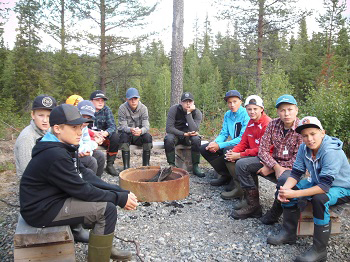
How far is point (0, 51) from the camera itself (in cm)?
1883

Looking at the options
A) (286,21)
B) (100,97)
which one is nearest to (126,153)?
(100,97)

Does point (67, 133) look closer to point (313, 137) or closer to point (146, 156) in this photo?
point (313, 137)

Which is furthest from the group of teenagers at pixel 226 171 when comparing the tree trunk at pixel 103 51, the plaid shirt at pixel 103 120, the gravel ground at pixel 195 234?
the tree trunk at pixel 103 51

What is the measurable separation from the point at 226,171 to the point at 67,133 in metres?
3.52

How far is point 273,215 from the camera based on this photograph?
3830 millimetres

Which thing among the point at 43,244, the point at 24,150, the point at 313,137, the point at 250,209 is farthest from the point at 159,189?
the point at 313,137

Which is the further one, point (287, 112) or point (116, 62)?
point (116, 62)

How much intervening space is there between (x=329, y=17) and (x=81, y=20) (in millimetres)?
27622

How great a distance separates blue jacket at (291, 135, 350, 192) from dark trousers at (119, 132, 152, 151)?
338cm

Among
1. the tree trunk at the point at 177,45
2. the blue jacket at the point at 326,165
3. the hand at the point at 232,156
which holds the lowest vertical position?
the hand at the point at 232,156

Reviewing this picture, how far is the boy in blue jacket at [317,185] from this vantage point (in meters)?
2.95

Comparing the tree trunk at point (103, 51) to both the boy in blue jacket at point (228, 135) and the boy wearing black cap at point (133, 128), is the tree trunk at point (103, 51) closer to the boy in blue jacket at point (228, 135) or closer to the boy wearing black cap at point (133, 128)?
the boy wearing black cap at point (133, 128)

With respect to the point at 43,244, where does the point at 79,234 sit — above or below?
below

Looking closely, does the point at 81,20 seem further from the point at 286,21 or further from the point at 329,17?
the point at 329,17
